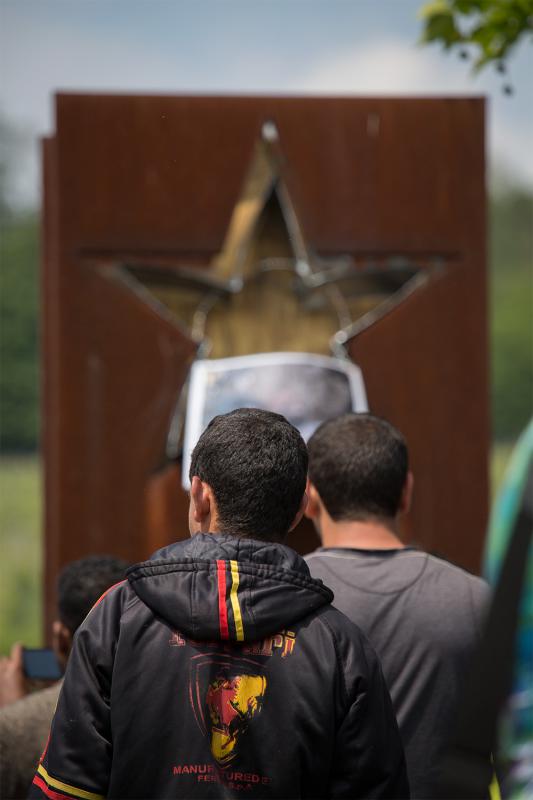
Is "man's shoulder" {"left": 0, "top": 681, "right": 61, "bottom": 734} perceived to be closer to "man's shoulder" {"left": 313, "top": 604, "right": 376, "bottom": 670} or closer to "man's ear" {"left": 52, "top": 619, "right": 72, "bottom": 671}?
"man's ear" {"left": 52, "top": 619, "right": 72, "bottom": 671}

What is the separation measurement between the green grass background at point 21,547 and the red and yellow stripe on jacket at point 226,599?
807 cm

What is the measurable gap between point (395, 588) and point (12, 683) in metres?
0.88

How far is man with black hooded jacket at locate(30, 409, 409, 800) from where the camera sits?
135 centimetres

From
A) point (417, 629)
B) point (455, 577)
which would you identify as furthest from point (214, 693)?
point (455, 577)

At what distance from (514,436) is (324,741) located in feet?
44.3

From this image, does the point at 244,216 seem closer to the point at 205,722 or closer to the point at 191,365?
the point at 191,365

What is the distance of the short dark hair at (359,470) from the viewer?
2074mm

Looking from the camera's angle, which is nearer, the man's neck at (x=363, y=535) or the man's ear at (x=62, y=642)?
the man's neck at (x=363, y=535)

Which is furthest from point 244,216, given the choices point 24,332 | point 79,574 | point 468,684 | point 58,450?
point 24,332

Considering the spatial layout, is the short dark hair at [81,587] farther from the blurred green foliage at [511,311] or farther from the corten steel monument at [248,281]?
the blurred green foliage at [511,311]

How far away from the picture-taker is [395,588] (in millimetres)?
1896

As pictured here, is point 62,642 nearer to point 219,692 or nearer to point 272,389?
point 219,692

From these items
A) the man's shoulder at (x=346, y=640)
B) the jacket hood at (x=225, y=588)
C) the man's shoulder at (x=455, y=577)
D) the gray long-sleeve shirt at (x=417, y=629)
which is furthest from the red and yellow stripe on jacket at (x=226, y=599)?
the man's shoulder at (x=455, y=577)

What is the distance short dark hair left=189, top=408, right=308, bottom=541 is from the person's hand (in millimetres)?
984
